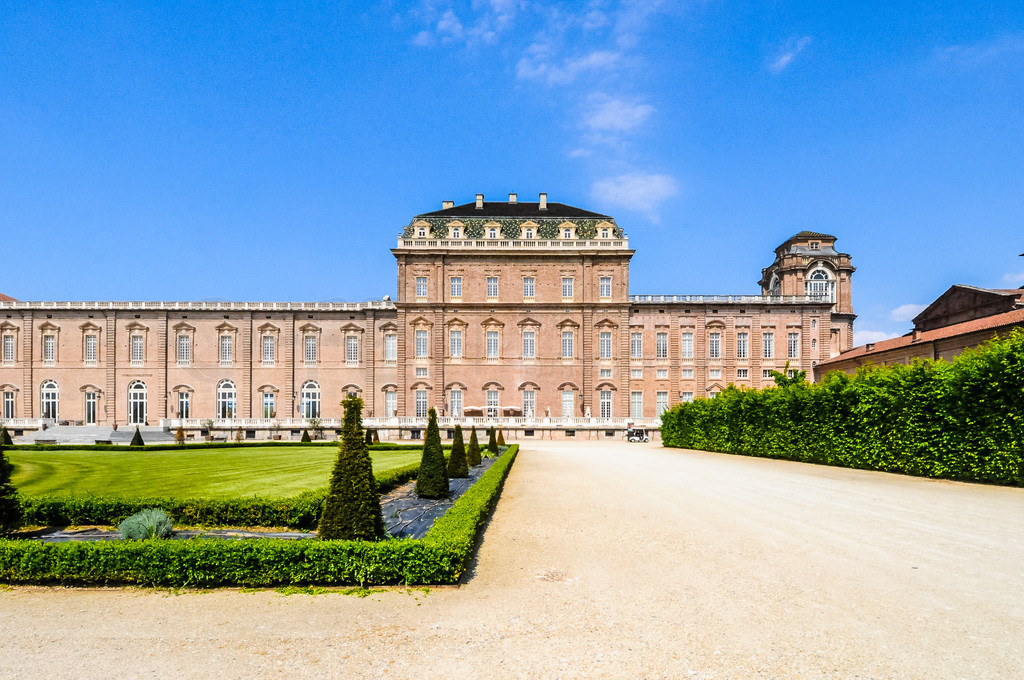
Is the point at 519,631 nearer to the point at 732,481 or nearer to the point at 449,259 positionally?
the point at 732,481

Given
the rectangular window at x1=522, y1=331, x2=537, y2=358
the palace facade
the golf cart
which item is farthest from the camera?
the rectangular window at x1=522, y1=331, x2=537, y2=358

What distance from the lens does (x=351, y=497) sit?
7594 mm

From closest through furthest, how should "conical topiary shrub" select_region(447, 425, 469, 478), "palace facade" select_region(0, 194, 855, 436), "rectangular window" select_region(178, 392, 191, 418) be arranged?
1. "conical topiary shrub" select_region(447, 425, 469, 478)
2. "palace facade" select_region(0, 194, 855, 436)
3. "rectangular window" select_region(178, 392, 191, 418)

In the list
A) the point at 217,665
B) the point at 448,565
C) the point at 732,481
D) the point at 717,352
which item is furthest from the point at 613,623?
the point at 717,352

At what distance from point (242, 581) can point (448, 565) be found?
8.04 ft

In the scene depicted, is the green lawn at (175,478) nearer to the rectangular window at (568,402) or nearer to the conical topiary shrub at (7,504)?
the conical topiary shrub at (7,504)

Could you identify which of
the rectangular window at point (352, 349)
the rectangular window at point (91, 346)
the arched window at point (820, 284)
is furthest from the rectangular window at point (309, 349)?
the arched window at point (820, 284)

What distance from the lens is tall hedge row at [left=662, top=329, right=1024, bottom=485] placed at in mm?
15078

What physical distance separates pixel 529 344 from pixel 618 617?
42.6m

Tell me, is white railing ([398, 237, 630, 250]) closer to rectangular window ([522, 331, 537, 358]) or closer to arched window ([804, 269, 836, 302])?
rectangular window ([522, 331, 537, 358])

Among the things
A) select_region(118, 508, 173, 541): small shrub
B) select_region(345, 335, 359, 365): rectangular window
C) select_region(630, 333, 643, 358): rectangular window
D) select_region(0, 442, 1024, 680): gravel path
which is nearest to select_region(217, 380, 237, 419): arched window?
select_region(345, 335, 359, 365): rectangular window

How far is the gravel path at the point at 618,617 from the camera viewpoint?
4.99 metres

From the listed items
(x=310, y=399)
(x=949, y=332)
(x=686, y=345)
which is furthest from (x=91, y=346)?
(x=949, y=332)

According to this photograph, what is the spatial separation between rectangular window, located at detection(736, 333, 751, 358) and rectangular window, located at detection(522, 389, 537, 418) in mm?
17602
